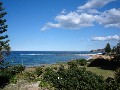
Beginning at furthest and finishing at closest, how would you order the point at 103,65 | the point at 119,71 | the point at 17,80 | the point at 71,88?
the point at 103,65, the point at 17,80, the point at 119,71, the point at 71,88

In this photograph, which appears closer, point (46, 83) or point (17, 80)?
point (46, 83)

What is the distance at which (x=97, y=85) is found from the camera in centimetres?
2111

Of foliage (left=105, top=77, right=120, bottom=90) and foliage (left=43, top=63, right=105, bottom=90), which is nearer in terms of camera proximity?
foliage (left=105, top=77, right=120, bottom=90)

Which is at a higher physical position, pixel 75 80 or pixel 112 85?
pixel 75 80

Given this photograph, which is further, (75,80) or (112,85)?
(75,80)

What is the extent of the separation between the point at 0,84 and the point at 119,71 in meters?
12.1

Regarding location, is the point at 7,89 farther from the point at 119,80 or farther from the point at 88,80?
the point at 119,80

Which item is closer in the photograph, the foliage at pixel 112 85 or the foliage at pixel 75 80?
the foliage at pixel 112 85

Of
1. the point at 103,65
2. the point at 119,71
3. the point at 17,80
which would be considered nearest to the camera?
the point at 119,71

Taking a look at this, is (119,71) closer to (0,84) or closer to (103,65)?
(0,84)

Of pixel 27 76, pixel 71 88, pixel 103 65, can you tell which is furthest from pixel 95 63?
pixel 71 88

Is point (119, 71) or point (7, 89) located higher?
point (119, 71)

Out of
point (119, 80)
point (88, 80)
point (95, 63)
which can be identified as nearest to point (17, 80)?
point (88, 80)

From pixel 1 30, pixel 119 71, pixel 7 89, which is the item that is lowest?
pixel 7 89
